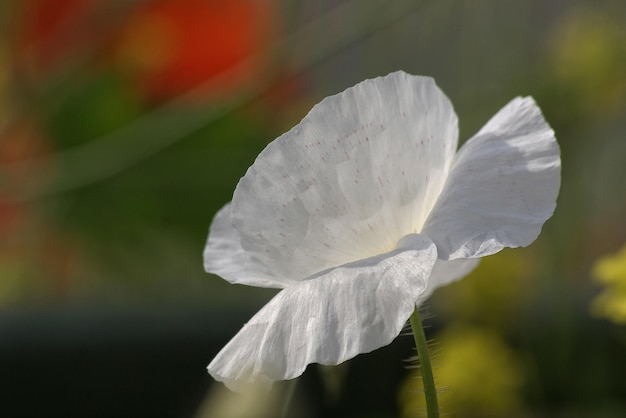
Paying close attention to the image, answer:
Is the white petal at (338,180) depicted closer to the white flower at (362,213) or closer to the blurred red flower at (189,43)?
the white flower at (362,213)

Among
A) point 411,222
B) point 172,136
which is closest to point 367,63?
point 172,136

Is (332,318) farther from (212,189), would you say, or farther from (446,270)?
(212,189)

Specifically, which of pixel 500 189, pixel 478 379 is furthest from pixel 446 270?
pixel 478 379

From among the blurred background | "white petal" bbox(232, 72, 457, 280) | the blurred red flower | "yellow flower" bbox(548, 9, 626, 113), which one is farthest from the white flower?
the blurred red flower

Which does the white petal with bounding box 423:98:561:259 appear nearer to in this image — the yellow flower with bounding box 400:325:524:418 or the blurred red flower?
the yellow flower with bounding box 400:325:524:418

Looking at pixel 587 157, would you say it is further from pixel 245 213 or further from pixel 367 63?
pixel 245 213

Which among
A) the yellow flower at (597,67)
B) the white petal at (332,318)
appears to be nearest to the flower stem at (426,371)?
the white petal at (332,318)
